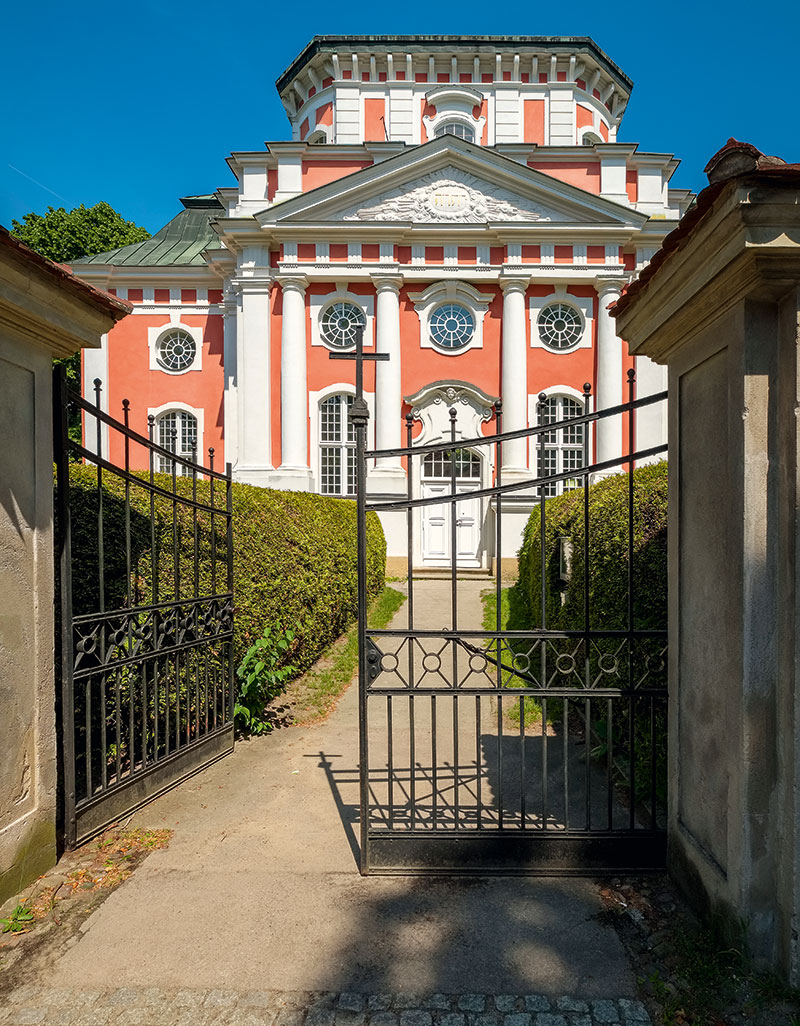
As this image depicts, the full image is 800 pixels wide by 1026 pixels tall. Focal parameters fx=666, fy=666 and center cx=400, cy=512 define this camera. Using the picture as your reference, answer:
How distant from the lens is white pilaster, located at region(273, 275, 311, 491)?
1877cm

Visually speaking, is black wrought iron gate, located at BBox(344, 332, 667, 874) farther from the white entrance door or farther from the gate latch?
the white entrance door

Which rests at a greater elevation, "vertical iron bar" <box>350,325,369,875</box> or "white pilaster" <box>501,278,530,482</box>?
"white pilaster" <box>501,278,530,482</box>

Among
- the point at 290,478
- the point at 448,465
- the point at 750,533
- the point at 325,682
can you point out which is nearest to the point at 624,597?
the point at 750,533

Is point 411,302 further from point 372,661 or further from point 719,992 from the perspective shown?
point 719,992

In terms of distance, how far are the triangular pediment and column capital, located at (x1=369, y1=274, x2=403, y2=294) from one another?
1.44 meters

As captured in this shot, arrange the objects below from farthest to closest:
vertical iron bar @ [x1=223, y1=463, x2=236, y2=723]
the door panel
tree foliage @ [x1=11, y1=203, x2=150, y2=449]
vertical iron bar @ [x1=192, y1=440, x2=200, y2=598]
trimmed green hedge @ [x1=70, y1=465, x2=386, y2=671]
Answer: tree foliage @ [x1=11, y1=203, x2=150, y2=449]
the door panel
vertical iron bar @ [x1=223, y1=463, x2=236, y2=723]
vertical iron bar @ [x1=192, y1=440, x2=200, y2=598]
trimmed green hedge @ [x1=70, y1=465, x2=386, y2=671]

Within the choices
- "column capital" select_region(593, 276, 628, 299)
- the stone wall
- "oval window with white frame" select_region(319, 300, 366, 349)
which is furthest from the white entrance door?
the stone wall

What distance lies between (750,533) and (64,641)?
3320mm

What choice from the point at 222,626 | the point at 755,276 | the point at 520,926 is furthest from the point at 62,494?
the point at 755,276

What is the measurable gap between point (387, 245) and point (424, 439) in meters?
5.54

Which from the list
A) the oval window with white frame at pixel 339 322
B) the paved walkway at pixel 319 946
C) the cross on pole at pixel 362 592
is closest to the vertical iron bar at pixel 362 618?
the cross on pole at pixel 362 592

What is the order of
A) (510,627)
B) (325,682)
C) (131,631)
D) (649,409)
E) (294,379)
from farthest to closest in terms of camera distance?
(649,409), (294,379), (510,627), (325,682), (131,631)

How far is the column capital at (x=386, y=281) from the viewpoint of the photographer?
736 inches

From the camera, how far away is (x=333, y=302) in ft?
63.0
